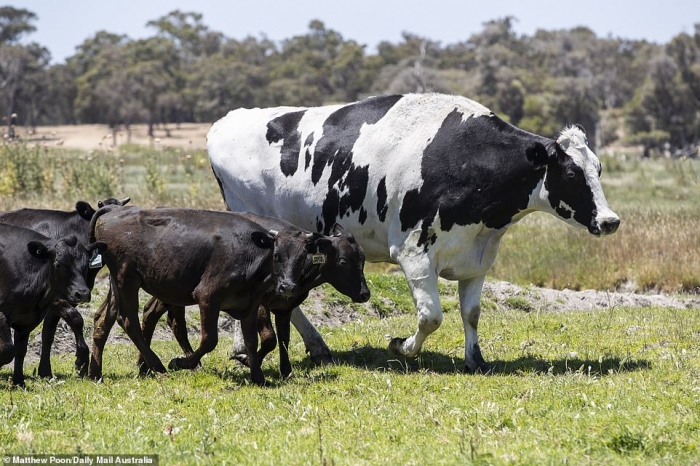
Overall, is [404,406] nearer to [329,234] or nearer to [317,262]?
[317,262]

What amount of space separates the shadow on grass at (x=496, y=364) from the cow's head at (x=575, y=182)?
1.43 metres

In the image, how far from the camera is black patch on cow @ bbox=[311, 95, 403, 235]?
11.7 meters

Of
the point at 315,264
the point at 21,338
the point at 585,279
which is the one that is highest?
the point at 315,264

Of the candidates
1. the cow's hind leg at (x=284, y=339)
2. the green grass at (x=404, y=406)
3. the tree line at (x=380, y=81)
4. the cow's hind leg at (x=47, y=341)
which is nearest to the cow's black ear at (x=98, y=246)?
the cow's hind leg at (x=47, y=341)

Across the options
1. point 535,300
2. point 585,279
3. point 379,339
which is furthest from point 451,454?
point 585,279

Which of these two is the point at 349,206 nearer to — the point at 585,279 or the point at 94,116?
the point at 585,279

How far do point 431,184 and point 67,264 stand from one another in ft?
12.8

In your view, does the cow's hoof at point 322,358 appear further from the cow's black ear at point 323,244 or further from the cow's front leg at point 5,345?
the cow's front leg at point 5,345

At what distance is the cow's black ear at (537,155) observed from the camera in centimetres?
1102

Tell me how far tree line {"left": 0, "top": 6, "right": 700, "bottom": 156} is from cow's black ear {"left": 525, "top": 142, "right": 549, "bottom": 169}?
217ft

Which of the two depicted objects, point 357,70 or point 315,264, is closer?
point 315,264

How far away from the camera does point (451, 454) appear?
7.35 m

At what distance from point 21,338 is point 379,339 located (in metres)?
4.57

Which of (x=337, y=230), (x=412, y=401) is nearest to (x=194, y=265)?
(x=337, y=230)
